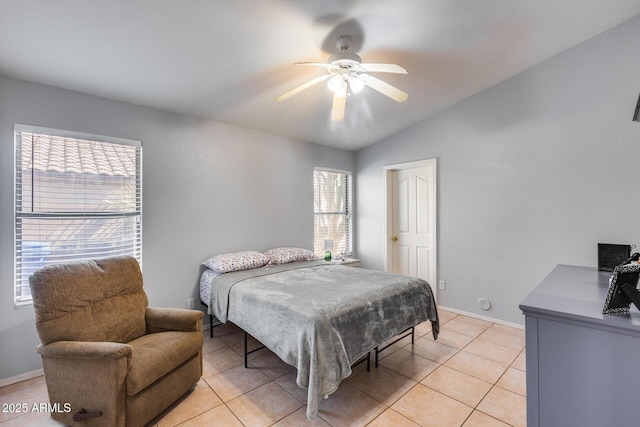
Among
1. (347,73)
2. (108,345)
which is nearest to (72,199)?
(108,345)

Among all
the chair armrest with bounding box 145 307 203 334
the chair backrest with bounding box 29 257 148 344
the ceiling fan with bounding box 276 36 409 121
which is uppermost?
the ceiling fan with bounding box 276 36 409 121

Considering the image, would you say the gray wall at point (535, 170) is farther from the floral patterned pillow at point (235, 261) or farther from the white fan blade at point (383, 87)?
the floral patterned pillow at point (235, 261)

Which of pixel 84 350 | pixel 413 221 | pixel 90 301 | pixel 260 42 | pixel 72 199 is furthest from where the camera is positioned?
pixel 413 221

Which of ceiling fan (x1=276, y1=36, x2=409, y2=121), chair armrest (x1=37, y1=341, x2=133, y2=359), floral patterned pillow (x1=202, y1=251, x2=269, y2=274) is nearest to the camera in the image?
chair armrest (x1=37, y1=341, x2=133, y2=359)

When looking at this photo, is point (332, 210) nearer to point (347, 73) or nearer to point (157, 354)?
point (347, 73)

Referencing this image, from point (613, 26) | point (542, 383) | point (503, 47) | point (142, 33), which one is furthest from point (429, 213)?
point (142, 33)

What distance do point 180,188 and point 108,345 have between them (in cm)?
179

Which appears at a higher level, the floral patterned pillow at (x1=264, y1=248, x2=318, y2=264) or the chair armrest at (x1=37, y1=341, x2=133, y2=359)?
the floral patterned pillow at (x1=264, y1=248, x2=318, y2=264)

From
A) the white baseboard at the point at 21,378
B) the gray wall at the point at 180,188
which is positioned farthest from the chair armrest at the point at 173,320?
the white baseboard at the point at 21,378

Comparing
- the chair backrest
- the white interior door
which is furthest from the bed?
the white interior door

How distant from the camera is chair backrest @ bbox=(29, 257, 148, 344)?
1.77 meters

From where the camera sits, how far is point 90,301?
1981mm

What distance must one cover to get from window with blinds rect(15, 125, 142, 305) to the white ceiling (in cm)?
50

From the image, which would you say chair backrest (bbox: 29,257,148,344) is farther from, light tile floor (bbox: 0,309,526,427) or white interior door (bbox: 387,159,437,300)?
white interior door (bbox: 387,159,437,300)
